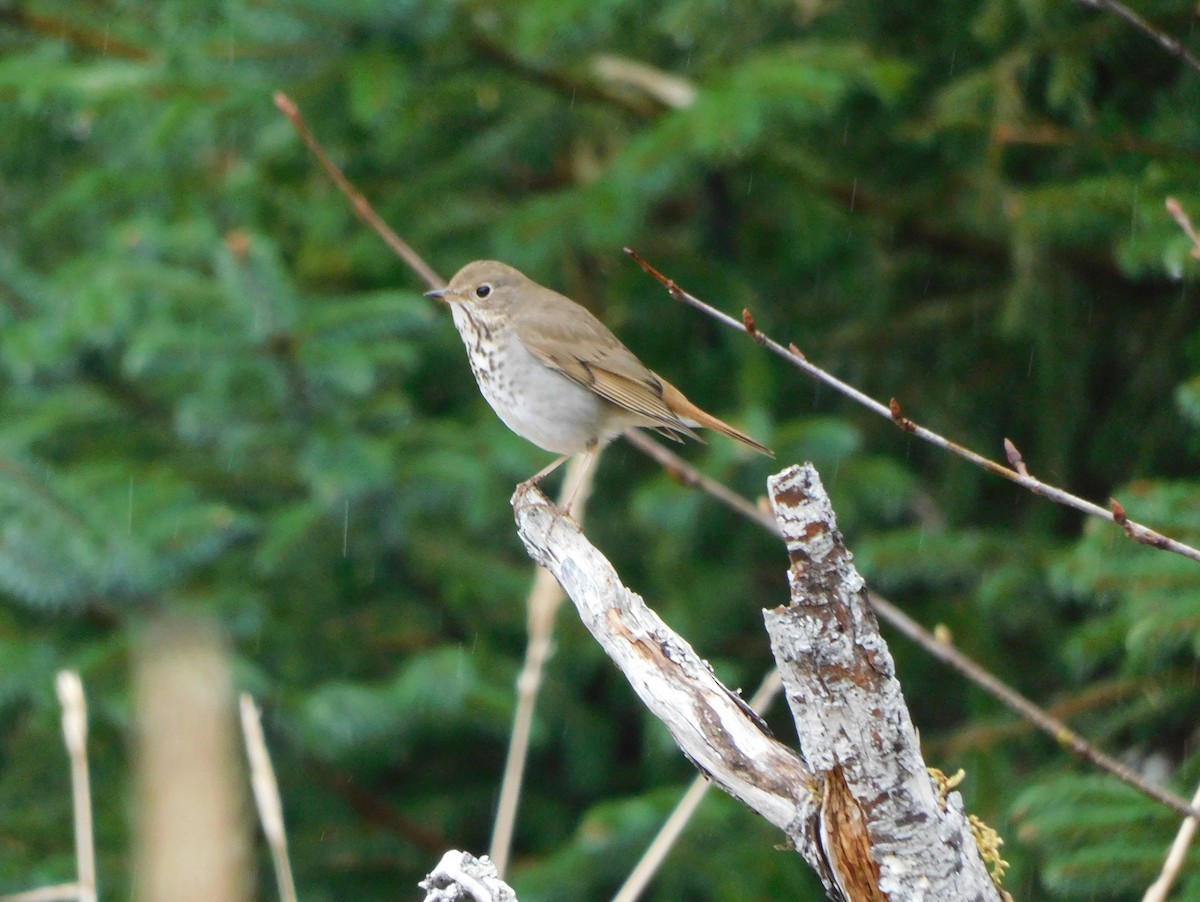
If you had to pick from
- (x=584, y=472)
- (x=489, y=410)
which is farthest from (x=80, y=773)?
(x=489, y=410)

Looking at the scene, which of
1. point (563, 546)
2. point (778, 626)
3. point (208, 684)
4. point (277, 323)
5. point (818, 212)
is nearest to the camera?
point (778, 626)

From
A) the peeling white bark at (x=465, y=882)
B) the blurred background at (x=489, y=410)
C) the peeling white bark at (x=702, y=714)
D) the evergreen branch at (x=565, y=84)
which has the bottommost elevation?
the blurred background at (x=489, y=410)

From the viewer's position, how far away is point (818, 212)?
165 inches

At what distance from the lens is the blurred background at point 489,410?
3670mm

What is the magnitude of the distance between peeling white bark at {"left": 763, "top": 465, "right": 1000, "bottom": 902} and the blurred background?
64.0 inches

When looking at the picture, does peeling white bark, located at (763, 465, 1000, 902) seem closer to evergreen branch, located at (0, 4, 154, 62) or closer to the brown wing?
the brown wing

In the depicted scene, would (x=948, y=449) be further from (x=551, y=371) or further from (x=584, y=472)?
(x=551, y=371)

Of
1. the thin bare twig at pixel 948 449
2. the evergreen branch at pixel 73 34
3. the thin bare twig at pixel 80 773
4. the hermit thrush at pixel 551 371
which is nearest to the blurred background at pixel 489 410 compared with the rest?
the evergreen branch at pixel 73 34

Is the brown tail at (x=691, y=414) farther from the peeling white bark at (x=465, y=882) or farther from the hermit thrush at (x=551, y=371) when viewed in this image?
the peeling white bark at (x=465, y=882)

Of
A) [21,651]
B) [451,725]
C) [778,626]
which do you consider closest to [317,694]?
[451,725]

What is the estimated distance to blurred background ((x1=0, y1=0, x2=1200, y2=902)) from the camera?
12.0 ft

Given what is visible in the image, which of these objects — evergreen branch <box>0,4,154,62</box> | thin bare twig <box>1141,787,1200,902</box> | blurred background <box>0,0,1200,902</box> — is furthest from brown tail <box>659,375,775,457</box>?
evergreen branch <box>0,4,154,62</box>

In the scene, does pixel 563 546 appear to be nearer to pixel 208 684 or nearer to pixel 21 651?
pixel 208 684

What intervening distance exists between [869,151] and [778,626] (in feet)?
10.3
